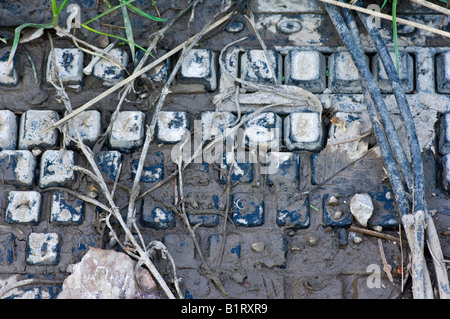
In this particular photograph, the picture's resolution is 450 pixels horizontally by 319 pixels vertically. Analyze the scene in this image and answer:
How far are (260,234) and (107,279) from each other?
521mm

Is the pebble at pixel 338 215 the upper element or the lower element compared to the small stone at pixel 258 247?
upper

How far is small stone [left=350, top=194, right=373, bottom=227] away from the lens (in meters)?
1.95

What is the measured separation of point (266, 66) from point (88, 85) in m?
0.66

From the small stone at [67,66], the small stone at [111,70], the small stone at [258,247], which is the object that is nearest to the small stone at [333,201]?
the small stone at [258,247]

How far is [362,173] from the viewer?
203cm

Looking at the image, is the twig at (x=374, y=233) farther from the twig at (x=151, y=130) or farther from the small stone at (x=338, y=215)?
the twig at (x=151, y=130)

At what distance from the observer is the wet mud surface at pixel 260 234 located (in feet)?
6.36

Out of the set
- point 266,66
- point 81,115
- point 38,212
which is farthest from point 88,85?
point 266,66

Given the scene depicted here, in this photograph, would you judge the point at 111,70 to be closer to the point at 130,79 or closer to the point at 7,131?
the point at 130,79

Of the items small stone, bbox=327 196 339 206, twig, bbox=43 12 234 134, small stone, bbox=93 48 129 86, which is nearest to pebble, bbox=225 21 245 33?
twig, bbox=43 12 234 134

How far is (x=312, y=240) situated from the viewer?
1.97m

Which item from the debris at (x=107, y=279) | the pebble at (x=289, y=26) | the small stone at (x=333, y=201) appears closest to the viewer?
the debris at (x=107, y=279)

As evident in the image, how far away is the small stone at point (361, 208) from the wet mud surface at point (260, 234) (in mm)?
38
